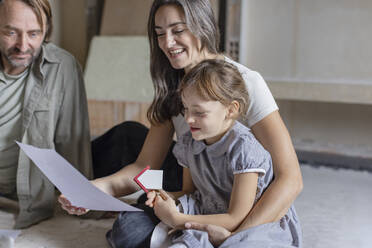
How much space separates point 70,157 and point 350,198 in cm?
142

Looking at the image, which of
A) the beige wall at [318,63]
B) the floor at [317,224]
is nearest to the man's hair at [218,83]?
the floor at [317,224]

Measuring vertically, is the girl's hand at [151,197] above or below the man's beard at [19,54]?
Result: below

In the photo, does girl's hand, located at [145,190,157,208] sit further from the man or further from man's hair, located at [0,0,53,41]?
man's hair, located at [0,0,53,41]

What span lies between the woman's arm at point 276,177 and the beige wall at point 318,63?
1.83 meters

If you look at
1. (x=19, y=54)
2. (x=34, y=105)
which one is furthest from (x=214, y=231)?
(x=19, y=54)

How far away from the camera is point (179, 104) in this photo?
1.48 metres

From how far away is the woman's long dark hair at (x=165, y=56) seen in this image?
1359 millimetres

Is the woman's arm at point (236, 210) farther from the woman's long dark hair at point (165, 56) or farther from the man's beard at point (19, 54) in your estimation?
the man's beard at point (19, 54)

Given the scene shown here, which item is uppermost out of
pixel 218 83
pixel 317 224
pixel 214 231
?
pixel 218 83

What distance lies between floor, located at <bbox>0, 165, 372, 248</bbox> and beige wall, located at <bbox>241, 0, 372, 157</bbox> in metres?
0.86

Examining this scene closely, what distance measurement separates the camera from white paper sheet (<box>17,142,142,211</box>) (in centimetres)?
119

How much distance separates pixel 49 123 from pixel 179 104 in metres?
0.59

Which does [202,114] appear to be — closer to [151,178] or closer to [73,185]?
[151,178]

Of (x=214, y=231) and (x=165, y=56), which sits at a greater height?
(x=165, y=56)
